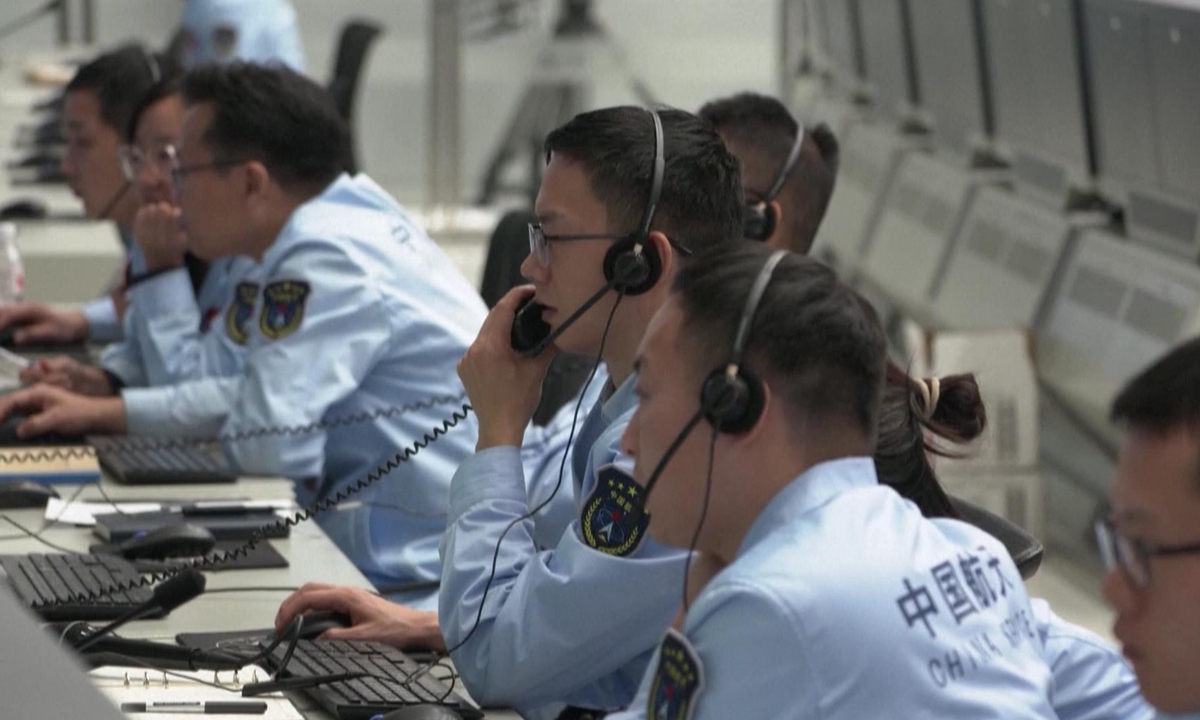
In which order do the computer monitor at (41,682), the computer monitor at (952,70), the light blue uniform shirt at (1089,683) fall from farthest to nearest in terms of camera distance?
the computer monitor at (952,70), the light blue uniform shirt at (1089,683), the computer monitor at (41,682)

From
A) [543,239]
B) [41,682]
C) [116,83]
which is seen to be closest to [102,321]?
[116,83]

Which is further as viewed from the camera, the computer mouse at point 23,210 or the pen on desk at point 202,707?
the computer mouse at point 23,210

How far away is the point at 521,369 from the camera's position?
6.37 feet

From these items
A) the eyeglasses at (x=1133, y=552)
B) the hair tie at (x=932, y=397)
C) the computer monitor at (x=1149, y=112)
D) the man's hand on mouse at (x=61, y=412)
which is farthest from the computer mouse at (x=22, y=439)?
the computer monitor at (x=1149, y=112)

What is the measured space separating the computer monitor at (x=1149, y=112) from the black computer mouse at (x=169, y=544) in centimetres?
261

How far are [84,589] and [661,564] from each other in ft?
2.32

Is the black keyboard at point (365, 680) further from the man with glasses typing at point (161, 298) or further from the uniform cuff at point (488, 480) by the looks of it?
the man with glasses typing at point (161, 298)

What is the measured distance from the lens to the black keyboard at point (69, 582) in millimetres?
1925

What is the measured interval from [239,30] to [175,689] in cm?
455

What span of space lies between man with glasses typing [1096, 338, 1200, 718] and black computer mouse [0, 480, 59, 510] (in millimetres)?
1669

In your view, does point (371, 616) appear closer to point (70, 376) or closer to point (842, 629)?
point (842, 629)

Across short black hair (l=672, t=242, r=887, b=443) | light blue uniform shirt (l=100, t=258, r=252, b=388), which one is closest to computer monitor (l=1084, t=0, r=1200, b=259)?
light blue uniform shirt (l=100, t=258, r=252, b=388)

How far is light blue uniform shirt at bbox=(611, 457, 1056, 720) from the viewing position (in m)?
1.25

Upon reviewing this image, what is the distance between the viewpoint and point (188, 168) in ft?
9.55
